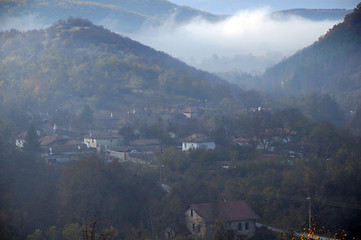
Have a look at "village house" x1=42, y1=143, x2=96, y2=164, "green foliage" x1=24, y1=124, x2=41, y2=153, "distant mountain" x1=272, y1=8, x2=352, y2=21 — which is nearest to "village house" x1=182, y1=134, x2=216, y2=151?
"village house" x1=42, y1=143, x2=96, y2=164

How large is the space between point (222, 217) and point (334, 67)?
95.0 feet

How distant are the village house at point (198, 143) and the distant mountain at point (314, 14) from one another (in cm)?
3038

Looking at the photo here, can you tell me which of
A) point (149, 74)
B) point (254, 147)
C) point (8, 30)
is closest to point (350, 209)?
point (254, 147)

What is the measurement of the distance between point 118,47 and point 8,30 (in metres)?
9.65

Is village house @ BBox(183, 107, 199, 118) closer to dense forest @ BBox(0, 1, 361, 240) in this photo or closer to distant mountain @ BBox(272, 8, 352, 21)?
dense forest @ BBox(0, 1, 361, 240)

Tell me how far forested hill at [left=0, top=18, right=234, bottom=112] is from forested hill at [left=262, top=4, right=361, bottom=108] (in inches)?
294

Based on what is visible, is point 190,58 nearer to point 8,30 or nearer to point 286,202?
point 8,30

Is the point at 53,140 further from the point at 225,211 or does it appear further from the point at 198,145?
the point at 225,211

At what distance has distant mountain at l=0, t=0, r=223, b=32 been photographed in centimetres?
6027

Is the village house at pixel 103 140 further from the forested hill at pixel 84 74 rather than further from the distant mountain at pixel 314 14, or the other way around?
the distant mountain at pixel 314 14

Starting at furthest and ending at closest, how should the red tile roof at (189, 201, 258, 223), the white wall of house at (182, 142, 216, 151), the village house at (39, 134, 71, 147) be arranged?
the village house at (39, 134, 71, 147)
the white wall of house at (182, 142, 216, 151)
the red tile roof at (189, 201, 258, 223)

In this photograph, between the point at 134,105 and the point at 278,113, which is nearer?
the point at 278,113

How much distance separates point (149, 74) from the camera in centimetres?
3841

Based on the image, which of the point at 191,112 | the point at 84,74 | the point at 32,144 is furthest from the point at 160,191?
the point at 84,74
